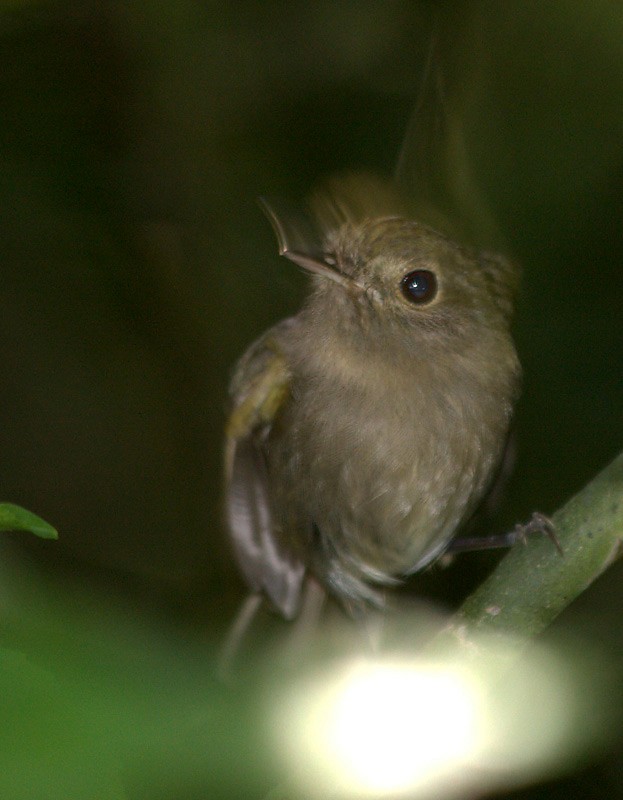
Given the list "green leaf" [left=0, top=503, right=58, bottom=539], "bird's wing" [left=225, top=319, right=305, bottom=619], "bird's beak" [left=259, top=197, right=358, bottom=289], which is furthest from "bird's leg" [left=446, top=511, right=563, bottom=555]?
"green leaf" [left=0, top=503, right=58, bottom=539]

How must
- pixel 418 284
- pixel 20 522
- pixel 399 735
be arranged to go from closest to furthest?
pixel 20 522, pixel 399 735, pixel 418 284

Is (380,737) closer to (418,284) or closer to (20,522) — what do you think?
(20,522)

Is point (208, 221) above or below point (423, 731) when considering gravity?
above

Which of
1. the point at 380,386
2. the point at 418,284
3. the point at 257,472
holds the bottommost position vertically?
the point at 380,386

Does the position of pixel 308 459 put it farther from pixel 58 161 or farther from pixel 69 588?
pixel 69 588

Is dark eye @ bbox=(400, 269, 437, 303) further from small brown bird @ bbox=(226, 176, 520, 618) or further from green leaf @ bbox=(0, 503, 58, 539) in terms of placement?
green leaf @ bbox=(0, 503, 58, 539)

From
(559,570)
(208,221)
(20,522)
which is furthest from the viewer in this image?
(208,221)

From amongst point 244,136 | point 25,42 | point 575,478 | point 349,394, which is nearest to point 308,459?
point 349,394

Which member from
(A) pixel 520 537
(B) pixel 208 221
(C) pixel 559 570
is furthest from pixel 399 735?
(B) pixel 208 221
